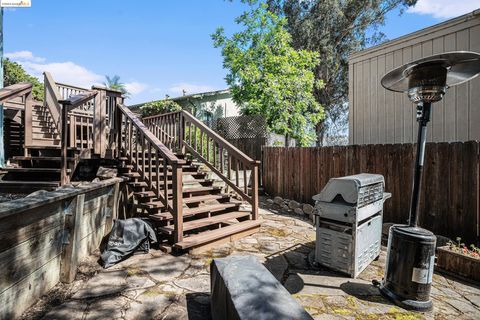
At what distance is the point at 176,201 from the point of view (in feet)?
12.0

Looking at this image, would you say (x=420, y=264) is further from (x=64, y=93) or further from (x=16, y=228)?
(x=64, y=93)

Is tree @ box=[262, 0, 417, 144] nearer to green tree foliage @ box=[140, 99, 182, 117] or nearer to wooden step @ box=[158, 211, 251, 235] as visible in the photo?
green tree foliage @ box=[140, 99, 182, 117]

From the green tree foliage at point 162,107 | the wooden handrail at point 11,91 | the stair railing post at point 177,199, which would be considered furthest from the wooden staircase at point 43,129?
the green tree foliage at point 162,107

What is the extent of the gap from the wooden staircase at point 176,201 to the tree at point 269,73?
5.38 m

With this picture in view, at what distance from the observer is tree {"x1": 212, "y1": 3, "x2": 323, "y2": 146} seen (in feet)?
33.6

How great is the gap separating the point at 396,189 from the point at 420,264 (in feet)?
8.27

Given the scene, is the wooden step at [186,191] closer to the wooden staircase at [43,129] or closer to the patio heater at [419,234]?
the patio heater at [419,234]

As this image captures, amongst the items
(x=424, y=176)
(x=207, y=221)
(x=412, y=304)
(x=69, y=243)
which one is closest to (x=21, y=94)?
(x=69, y=243)

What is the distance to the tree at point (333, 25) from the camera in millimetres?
15945

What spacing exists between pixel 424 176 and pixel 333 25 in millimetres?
14641

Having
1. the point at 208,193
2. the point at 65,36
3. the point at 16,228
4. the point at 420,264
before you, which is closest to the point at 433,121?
the point at 420,264

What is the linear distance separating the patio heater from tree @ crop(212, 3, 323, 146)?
7.55m

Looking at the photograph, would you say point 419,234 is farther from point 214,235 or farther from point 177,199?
point 177,199

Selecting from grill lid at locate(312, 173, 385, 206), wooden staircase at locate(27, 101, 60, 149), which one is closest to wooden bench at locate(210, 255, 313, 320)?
grill lid at locate(312, 173, 385, 206)
